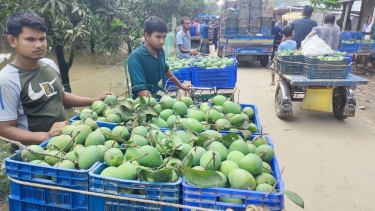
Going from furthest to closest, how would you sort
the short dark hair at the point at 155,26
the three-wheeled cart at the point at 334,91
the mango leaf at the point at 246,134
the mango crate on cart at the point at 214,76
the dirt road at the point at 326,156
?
the three-wheeled cart at the point at 334,91 → the mango crate on cart at the point at 214,76 → the dirt road at the point at 326,156 → the short dark hair at the point at 155,26 → the mango leaf at the point at 246,134

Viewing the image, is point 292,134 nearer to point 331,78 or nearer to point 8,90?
point 331,78

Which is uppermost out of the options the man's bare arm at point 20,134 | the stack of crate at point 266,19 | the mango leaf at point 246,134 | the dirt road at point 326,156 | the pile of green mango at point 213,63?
the stack of crate at point 266,19

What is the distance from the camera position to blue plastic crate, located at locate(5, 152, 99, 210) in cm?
154

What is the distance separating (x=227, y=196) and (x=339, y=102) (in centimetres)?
552

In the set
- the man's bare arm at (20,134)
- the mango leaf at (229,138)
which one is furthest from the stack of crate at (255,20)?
the man's bare arm at (20,134)

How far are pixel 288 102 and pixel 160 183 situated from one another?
498cm

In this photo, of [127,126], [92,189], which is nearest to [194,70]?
[127,126]

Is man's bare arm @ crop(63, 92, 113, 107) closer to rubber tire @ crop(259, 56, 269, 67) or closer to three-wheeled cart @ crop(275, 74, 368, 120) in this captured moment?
three-wheeled cart @ crop(275, 74, 368, 120)

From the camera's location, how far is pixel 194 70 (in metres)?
5.48

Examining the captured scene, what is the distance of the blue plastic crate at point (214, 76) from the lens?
17.8 ft

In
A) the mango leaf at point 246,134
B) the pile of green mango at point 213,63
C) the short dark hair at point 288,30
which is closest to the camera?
the mango leaf at point 246,134

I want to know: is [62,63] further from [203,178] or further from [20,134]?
[203,178]

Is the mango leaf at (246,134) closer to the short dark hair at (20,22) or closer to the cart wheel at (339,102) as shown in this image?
the short dark hair at (20,22)

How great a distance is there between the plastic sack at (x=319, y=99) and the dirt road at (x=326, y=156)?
0.36 metres
